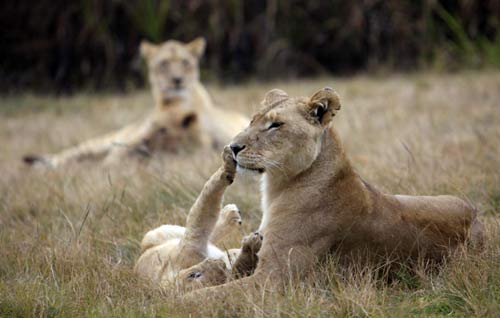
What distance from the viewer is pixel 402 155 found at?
6.39 m

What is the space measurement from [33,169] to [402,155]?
348cm

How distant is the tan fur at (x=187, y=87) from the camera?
9.16 meters

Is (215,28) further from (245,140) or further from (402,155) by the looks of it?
(245,140)

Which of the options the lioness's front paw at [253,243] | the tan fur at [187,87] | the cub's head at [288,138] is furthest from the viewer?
the tan fur at [187,87]

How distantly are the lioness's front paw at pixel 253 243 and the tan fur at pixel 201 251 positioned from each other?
0.04ft

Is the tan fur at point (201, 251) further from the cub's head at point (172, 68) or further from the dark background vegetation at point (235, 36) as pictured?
the dark background vegetation at point (235, 36)

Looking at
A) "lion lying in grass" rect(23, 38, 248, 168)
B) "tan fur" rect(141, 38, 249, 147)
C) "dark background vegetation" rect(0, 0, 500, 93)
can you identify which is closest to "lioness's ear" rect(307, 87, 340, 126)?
"lion lying in grass" rect(23, 38, 248, 168)

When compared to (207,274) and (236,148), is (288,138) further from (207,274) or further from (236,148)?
(207,274)

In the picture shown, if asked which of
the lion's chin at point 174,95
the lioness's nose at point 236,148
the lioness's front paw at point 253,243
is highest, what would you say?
the lioness's nose at point 236,148

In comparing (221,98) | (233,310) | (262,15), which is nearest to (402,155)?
(233,310)

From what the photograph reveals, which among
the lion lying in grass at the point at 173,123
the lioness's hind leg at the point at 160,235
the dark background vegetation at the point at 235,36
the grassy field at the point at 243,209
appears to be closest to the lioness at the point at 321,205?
the grassy field at the point at 243,209

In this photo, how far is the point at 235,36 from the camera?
13031 millimetres

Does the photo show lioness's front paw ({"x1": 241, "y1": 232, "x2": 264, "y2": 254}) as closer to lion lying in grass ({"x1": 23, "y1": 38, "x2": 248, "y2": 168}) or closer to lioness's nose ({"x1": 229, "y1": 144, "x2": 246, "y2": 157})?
lioness's nose ({"x1": 229, "y1": 144, "x2": 246, "y2": 157})

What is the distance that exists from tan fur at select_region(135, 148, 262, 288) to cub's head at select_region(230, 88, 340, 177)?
0.15 meters
